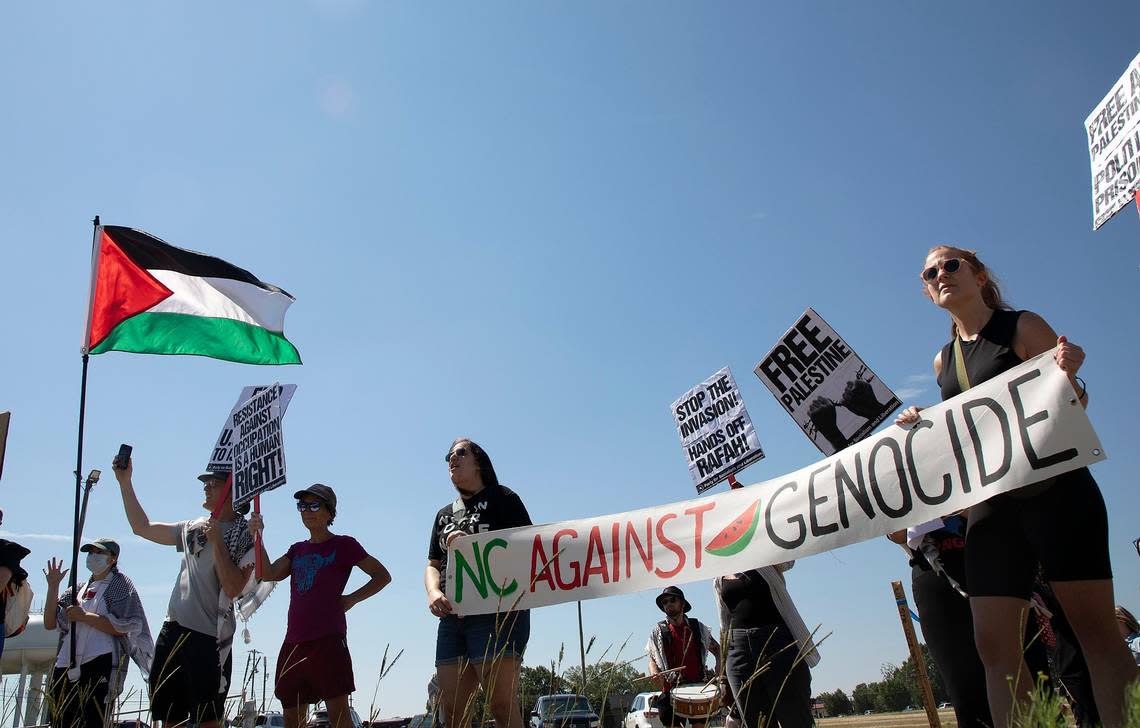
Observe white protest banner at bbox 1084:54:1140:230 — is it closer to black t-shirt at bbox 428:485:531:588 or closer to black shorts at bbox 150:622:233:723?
black t-shirt at bbox 428:485:531:588

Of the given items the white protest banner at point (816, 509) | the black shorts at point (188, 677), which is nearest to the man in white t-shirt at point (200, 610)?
the black shorts at point (188, 677)

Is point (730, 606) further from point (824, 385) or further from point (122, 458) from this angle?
point (122, 458)

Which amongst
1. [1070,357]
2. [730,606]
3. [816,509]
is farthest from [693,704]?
[1070,357]

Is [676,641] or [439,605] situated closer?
[439,605]

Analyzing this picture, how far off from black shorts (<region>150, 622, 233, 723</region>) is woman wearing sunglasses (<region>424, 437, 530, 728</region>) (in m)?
1.66

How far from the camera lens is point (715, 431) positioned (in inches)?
283

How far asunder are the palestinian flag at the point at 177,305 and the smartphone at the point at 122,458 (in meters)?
0.74

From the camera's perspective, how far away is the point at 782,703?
466 cm

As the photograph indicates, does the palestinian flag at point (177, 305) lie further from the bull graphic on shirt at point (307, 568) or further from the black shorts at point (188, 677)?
the bull graphic on shirt at point (307, 568)

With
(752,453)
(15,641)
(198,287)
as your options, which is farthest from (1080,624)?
(15,641)

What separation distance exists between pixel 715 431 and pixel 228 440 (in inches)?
156

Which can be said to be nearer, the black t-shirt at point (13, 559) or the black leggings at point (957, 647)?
the black leggings at point (957, 647)

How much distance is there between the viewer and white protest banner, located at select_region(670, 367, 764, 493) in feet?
22.6

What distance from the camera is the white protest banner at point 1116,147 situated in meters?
5.90
